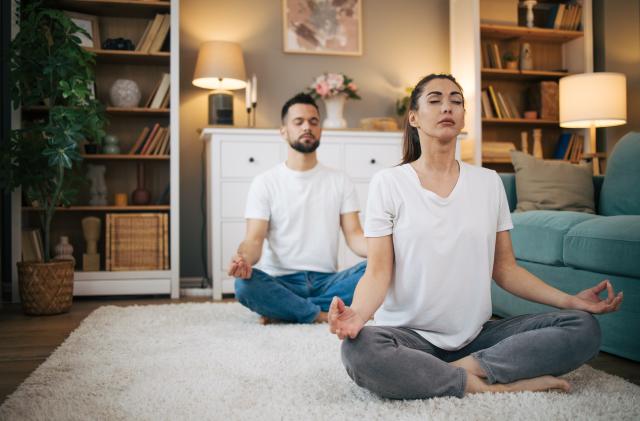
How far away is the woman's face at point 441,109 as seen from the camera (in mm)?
1575

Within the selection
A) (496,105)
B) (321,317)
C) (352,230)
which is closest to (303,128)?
(352,230)

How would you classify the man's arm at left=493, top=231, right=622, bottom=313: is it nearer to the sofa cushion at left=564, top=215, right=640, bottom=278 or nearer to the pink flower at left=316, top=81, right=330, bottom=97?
the sofa cushion at left=564, top=215, right=640, bottom=278

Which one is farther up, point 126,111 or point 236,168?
point 126,111

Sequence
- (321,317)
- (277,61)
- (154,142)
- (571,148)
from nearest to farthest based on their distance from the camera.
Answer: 1. (321,317)
2. (154,142)
3. (277,61)
4. (571,148)

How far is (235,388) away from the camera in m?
1.66

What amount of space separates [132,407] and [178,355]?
1.83 feet

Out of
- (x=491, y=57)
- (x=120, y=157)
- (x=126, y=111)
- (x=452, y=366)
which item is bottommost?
(x=452, y=366)

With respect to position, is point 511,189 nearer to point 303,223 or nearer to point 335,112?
point 303,223

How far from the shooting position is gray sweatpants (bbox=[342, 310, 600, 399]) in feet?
4.75

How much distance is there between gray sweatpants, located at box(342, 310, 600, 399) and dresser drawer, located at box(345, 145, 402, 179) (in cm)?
227

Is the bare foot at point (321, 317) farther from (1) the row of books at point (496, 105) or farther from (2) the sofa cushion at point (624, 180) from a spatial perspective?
(1) the row of books at point (496, 105)

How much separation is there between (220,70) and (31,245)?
155 cm

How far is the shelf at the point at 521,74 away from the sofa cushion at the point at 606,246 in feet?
7.75

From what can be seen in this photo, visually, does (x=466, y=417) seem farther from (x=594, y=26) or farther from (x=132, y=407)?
(x=594, y=26)
